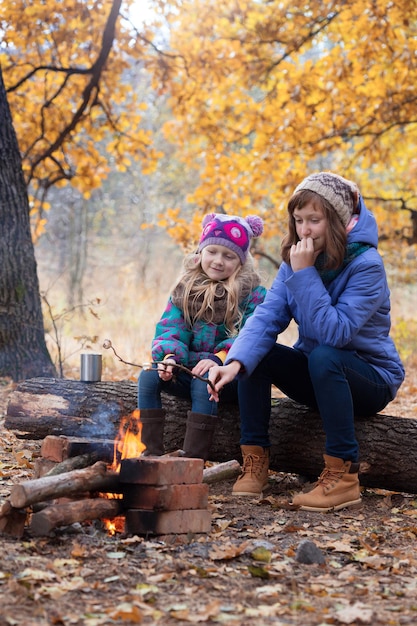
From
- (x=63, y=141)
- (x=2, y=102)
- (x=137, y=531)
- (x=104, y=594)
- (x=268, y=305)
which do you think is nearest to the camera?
(x=104, y=594)

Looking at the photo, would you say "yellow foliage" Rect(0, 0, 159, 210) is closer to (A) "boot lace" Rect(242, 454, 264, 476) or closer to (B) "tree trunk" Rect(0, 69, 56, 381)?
(B) "tree trunk" Rect(0, 69, 56, 381)

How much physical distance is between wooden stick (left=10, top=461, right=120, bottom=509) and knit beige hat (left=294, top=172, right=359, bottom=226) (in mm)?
1665

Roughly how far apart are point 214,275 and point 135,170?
62.5 feet

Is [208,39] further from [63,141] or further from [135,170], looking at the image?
[135,170]

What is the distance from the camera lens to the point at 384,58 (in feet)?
31.4

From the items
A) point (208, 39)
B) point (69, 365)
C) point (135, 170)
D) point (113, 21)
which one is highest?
point (135, 170)

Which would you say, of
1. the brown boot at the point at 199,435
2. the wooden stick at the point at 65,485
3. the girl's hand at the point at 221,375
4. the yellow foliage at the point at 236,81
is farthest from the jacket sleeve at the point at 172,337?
the yellow foliage at the point at 236,81

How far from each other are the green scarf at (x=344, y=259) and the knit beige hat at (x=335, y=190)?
127 mm

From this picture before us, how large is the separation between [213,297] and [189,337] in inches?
10.4

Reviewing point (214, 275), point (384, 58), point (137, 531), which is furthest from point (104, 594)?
point (384, 58)

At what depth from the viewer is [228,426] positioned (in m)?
4.15

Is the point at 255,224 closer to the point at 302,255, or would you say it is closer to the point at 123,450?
the point at 302,255

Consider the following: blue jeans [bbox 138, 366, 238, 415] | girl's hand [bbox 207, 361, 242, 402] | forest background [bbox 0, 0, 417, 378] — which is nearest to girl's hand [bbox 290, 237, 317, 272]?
girl's hand [bbox 207, 361, 242, 402]

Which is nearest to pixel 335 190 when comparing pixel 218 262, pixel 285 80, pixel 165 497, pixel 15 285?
pixel 218 262
